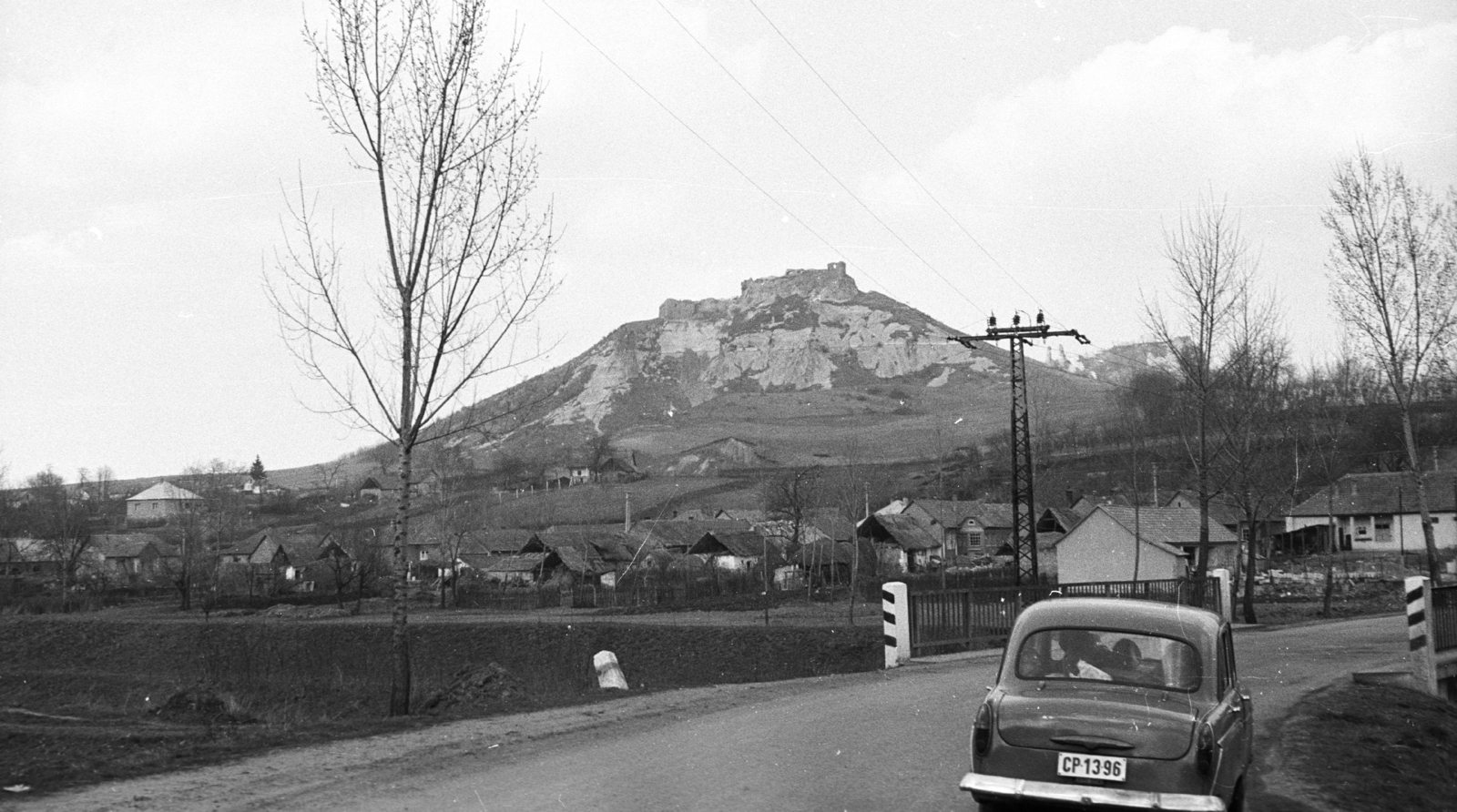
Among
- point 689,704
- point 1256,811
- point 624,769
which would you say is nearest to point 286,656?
point 689,704

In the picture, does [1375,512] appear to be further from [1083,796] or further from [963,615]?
[1083,796]

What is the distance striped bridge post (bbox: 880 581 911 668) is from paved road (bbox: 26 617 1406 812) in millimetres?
5523

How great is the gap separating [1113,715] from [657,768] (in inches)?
157

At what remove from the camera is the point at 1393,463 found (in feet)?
297

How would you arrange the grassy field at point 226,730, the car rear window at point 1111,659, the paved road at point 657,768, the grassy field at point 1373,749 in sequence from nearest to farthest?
1. the car rear window at point 1111,659
2. the paved road at point 657,768
3. the grassy field at point 226,730
4. the grassy field at point 1373,749

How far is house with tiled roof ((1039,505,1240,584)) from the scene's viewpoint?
170 feet

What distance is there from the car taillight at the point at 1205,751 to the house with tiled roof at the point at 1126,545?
4532 cm

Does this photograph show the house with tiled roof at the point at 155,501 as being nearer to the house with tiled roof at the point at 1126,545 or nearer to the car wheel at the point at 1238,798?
the house with tiled roof at the point at 1126,545

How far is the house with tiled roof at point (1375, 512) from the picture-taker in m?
71.3

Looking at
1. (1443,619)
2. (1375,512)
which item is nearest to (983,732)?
(1443,619)

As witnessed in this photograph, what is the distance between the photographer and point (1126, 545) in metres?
Answer: 52.2

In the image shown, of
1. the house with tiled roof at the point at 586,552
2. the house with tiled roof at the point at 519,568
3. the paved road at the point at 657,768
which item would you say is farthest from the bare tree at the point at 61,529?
the paved road at the point at 657,768

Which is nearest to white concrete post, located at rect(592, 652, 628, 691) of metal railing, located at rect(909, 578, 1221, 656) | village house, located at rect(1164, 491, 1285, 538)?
metal railing, located at rect(909, 578, 1221, 656)

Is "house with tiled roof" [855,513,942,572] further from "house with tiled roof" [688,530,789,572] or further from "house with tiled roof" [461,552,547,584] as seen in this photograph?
"house with tiled roof" [461,552,547,584]
